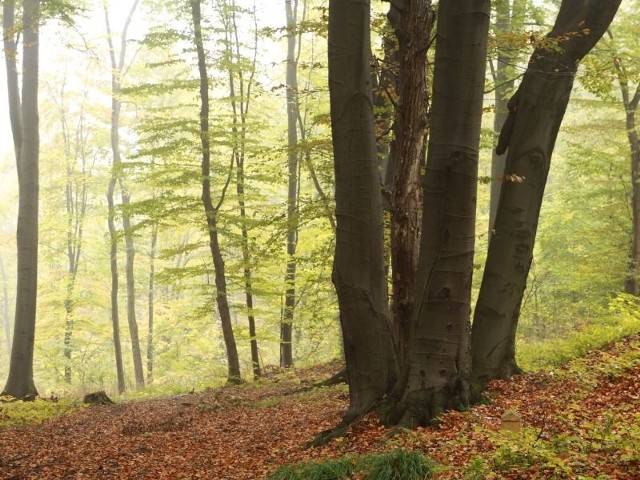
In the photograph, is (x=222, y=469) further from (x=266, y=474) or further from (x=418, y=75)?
(x=418, y=75)

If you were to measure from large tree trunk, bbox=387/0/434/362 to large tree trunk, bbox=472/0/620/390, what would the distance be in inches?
47.3

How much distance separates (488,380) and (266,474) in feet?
9.74

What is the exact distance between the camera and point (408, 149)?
621 cm

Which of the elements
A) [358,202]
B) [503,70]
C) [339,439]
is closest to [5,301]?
[503,70]

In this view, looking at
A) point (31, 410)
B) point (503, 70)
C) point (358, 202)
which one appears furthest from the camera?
point (503, 70)

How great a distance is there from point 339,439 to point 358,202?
2294mm

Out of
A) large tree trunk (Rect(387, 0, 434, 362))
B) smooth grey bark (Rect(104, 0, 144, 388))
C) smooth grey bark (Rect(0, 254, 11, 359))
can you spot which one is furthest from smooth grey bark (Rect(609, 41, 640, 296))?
smooth grey bark (Rect(0, 254, 11, 359))

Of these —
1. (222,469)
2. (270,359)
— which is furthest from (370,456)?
(270,359)

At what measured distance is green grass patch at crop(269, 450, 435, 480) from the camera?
13.3 feet

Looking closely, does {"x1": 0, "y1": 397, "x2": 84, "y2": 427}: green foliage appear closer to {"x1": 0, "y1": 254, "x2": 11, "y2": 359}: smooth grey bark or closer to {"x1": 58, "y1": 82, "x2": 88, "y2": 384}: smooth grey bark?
{"x1": 58, "y1": 82, "x2": 88, "y2": 384}: smooth grey bark

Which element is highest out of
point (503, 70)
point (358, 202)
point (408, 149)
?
point (503, 70)

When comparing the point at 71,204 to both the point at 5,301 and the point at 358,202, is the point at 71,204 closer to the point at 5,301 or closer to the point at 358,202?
the point at 358,202

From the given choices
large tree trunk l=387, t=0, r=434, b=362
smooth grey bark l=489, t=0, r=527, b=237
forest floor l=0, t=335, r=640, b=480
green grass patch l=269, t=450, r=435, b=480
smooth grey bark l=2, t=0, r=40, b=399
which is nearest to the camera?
forest floor l=0, t=335, r=640, b=480

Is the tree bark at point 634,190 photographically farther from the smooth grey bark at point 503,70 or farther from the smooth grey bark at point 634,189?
the smooth grey bark at point 503,70
